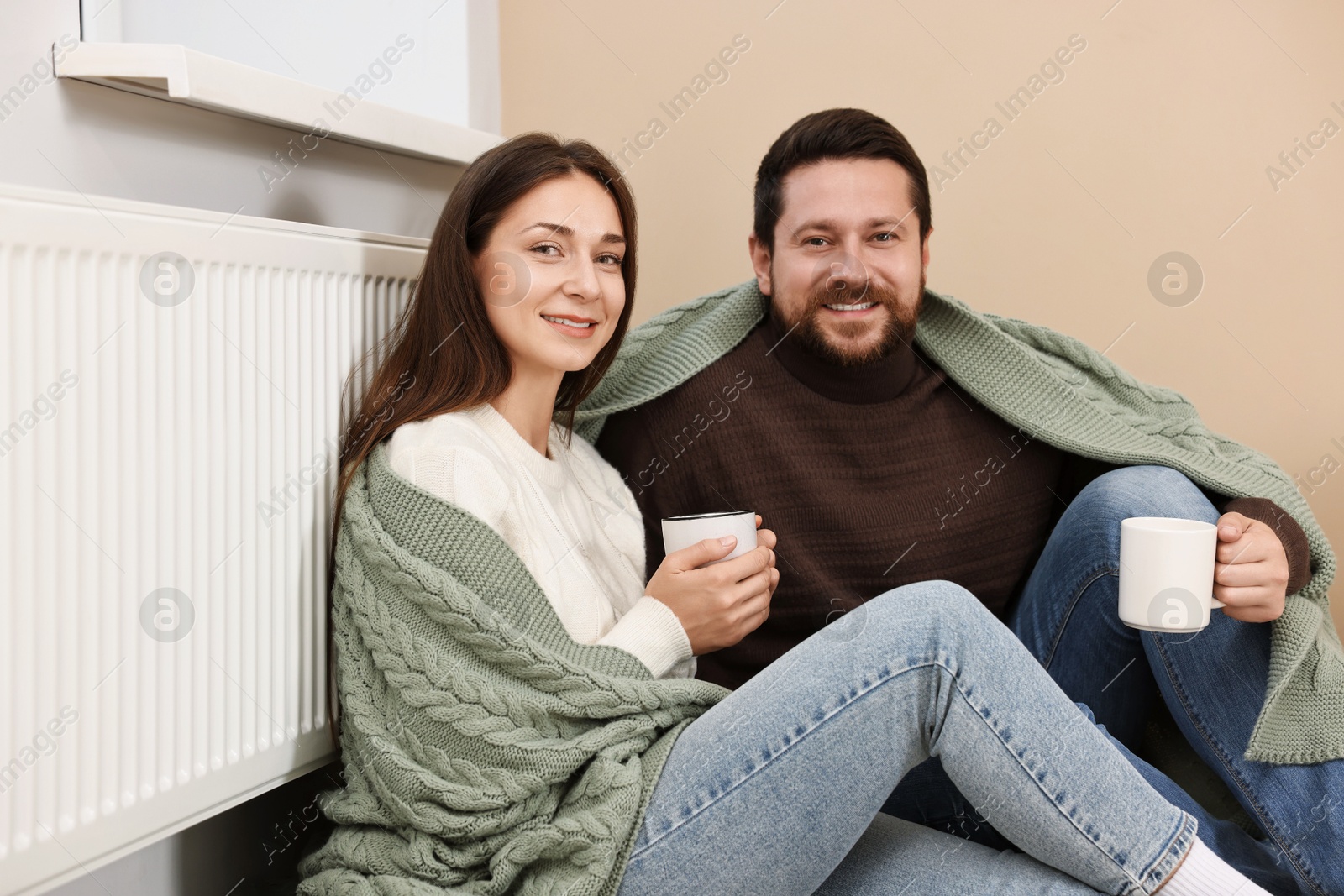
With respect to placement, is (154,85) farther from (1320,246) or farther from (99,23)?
(1320,246)

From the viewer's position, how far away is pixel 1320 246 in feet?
5.79

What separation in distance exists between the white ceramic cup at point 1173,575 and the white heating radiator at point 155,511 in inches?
33.7

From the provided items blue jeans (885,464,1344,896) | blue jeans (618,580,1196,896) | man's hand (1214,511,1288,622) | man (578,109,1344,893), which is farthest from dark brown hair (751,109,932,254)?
blue jeans (618,580,1196,896)

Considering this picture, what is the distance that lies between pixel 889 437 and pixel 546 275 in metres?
0.57

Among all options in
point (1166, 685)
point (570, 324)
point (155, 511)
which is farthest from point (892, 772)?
point (155, 511)

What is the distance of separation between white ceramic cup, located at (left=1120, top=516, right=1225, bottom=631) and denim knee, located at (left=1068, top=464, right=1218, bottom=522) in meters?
0.20

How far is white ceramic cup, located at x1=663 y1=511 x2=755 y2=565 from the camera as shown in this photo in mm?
1110

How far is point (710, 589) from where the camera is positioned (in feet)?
3.57

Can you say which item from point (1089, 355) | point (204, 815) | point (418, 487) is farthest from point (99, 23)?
point (1089, 355)

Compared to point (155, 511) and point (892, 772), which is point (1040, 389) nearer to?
Answer: point (892, 772)

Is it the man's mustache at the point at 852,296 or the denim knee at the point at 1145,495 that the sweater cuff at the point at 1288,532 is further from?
the man's mustache at the point at 852,296

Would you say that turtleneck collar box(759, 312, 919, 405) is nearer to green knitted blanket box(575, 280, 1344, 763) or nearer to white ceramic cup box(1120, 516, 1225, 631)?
green knitted blanket box(575, 280, 1344, 763)

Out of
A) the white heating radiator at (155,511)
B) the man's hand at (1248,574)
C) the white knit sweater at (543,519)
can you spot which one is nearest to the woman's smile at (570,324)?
the white knit sweater at (543,519)

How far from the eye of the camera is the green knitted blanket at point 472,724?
93cm
